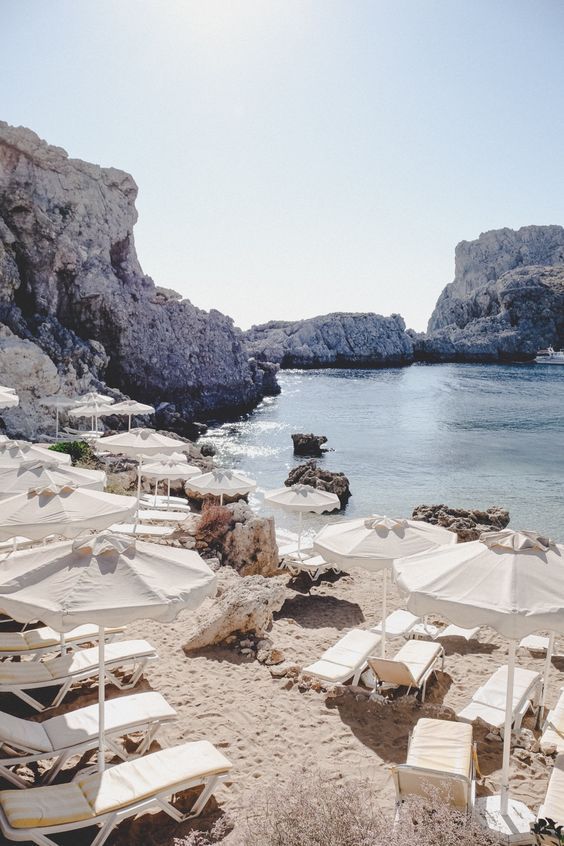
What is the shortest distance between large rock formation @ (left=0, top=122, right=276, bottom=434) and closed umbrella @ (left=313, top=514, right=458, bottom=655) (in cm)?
2498

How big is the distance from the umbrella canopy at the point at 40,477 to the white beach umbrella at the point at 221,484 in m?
4.83

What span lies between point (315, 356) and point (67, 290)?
327 ft

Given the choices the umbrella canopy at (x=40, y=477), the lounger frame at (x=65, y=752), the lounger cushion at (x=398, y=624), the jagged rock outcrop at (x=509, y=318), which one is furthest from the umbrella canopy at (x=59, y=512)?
the jagged rock outcrop at (x=509, y=318)

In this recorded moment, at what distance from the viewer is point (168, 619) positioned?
4371mm

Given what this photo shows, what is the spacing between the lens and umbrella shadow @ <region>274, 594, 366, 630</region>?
1021 cm

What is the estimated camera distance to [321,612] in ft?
35.5

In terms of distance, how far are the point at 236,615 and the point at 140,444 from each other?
7499 millimetres

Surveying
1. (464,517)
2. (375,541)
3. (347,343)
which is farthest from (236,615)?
(347,343)

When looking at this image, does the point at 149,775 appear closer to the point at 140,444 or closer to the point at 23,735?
the point at 23,735

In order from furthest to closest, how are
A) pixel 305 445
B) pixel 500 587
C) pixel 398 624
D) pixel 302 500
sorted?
pixel 305 445 < pixel 302 500 < pixel 398 624 < pixel 500 587

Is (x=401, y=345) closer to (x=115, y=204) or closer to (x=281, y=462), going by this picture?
(x=115, y=204)

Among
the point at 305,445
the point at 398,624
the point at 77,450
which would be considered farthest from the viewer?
the point at 305,445

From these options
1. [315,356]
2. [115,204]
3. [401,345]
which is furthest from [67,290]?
[401,345]

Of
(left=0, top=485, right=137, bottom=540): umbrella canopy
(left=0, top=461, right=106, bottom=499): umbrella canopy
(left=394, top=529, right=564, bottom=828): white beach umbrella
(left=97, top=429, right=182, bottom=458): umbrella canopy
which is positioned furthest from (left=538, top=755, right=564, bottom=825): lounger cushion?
(left=97, top=429, right=182, bottom=458): umbrella canopy
